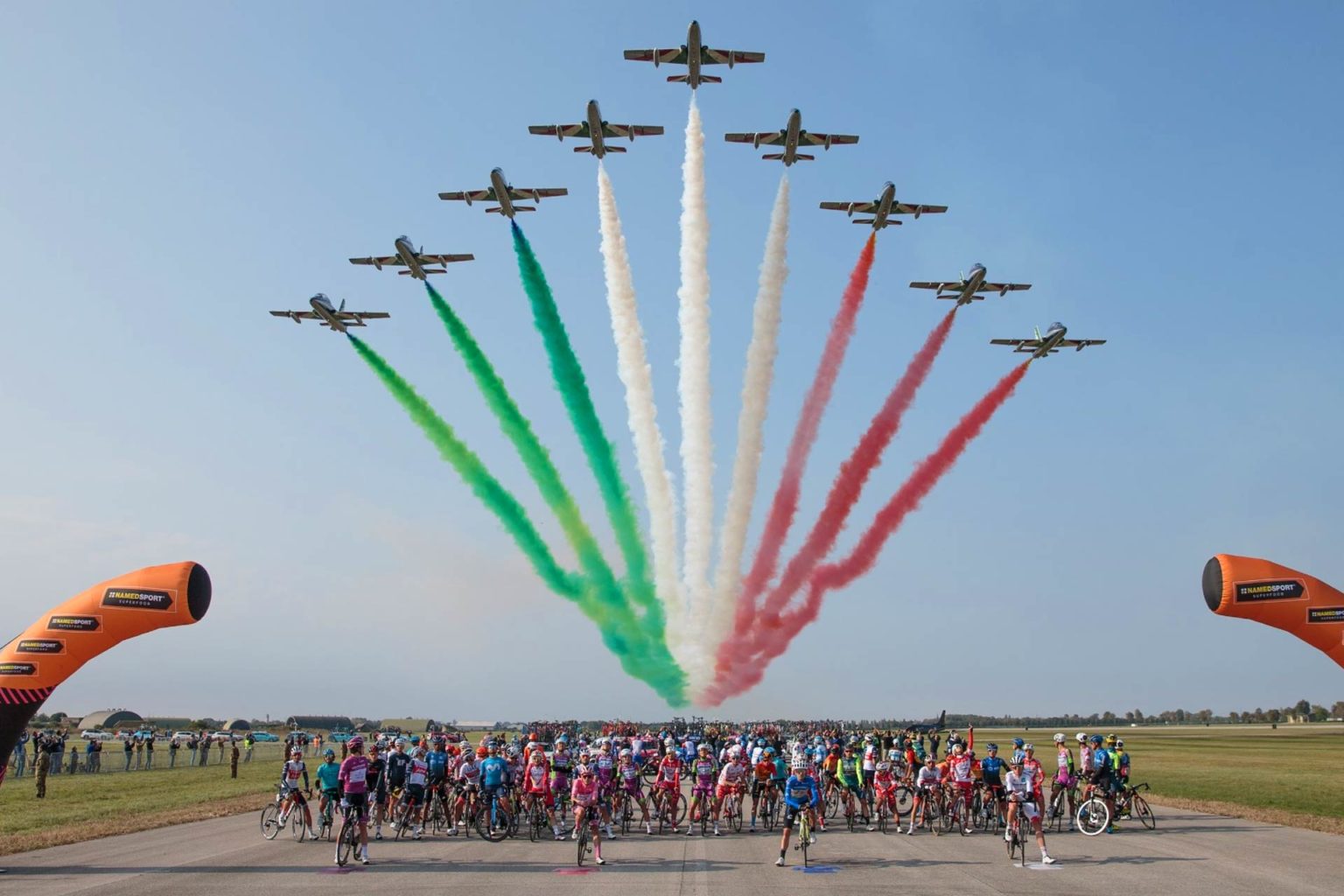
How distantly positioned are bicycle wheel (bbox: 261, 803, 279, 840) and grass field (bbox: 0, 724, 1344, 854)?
14.6 feet

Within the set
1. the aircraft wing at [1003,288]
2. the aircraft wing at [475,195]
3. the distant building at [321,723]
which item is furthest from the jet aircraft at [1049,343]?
the distant building at [321,723]

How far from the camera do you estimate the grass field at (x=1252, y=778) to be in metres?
30.9

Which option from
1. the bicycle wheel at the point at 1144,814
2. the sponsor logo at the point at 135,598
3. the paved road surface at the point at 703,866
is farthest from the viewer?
the bicycle wheel at the point at 1144,814

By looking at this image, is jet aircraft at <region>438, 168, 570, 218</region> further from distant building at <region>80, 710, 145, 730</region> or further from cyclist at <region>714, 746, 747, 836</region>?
distant building at <region>80, 710, 145, 730</region>

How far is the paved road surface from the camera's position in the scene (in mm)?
16266

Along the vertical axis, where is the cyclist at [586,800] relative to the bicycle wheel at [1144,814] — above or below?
above

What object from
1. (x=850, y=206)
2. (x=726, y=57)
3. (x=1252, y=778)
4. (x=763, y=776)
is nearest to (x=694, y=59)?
(x=726, y=57)

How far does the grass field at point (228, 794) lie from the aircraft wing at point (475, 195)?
93.6 feet

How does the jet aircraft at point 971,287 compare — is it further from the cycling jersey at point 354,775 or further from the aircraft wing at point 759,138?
the cycling jersey at point 354,775

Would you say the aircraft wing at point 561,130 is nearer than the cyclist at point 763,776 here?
No

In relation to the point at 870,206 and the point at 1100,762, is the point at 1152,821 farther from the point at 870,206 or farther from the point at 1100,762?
the point at 870,206

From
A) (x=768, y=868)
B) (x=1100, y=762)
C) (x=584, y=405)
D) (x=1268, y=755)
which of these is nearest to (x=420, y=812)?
(x=768, y=868)

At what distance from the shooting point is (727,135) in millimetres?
45469

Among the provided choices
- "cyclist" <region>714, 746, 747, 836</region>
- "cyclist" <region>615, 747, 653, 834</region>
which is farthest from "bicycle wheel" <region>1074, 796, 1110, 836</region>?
"cyclist" <region>615, 747, 653, 834</region>
